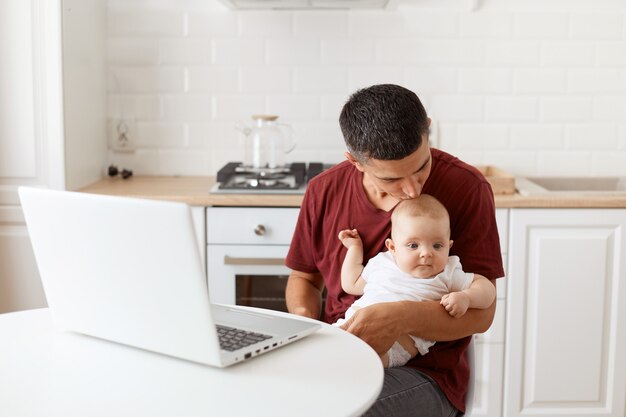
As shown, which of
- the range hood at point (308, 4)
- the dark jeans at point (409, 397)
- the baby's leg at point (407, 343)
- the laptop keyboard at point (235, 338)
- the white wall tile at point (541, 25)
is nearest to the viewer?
the laptop keyboard at point (235, 338)

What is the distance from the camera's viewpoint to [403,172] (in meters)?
1.75

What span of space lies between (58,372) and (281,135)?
6.69 feet

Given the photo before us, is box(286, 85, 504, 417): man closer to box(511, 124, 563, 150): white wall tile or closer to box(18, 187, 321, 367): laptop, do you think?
box(18, 187, 321, 367): laptop

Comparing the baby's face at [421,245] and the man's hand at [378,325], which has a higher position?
the baby's face at [421,245]

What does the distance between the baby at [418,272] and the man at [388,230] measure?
32 mm

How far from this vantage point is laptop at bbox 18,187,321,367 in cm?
125

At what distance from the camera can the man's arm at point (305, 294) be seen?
6.68 ft

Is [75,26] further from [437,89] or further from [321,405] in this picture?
[321,405]

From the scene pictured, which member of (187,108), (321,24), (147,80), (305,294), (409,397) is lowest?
(409,397)

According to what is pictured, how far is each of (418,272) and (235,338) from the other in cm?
51

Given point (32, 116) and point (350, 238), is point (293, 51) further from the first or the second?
point (350, 238)

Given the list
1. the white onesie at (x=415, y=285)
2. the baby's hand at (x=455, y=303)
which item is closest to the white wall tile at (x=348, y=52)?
the white onesie at (x=415, y=285)

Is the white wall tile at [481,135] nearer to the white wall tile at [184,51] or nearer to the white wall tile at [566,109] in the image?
the white wall tile at [566,109]

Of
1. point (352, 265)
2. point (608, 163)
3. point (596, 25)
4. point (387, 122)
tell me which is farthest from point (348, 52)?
point (387, 122)
